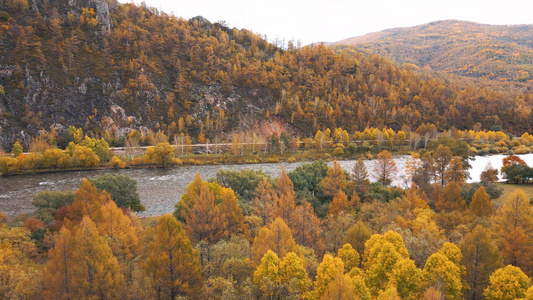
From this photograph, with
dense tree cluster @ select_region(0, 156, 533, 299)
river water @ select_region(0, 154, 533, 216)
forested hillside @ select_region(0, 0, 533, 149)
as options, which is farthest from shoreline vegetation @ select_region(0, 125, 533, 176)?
dense tree cluster @ select_region(0, 156, 533, 299)

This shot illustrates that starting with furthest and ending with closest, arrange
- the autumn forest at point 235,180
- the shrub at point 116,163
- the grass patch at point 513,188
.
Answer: the shrub at point 116,163
the grass patch at point 513,188
the autumn forest at point 235,180

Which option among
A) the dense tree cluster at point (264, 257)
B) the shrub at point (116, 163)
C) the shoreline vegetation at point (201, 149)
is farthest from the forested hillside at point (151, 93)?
the dense tree cluster at point (264, 257)

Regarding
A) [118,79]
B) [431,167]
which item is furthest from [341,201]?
[118,79]

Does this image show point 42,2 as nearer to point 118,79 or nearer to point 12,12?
point 12,12

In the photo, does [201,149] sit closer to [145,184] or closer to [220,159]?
[220,159]

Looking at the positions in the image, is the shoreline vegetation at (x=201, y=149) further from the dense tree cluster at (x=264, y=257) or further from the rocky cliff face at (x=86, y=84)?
the dense tree cluster at (x=264, y=257)

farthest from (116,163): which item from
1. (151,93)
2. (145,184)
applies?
(151,93)
